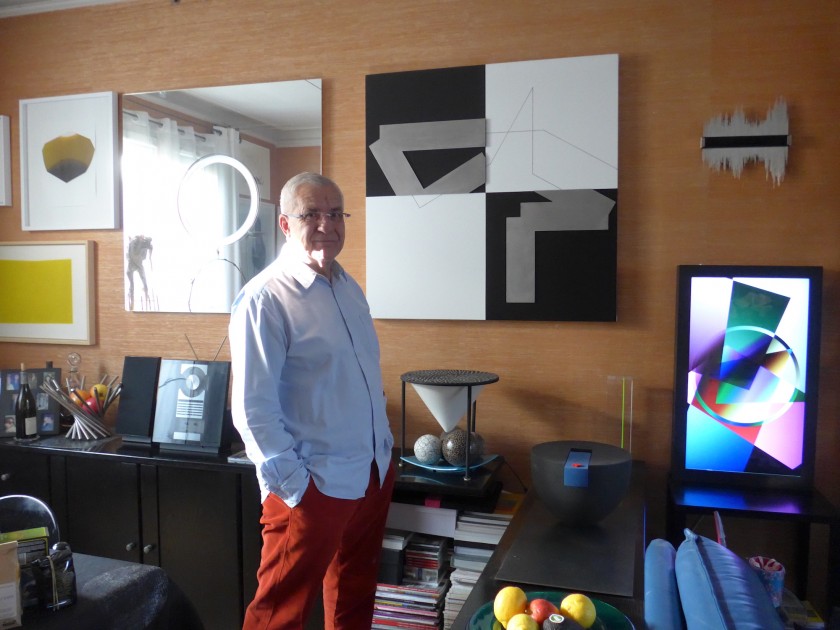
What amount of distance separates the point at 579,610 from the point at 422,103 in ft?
6.44

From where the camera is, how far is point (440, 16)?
104 inches

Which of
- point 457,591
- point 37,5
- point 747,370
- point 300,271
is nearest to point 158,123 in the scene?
point 37,5

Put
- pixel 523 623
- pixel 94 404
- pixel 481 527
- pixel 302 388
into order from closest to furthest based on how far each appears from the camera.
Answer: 1. pixel 523 623
2. pixel 302 388
3. pixel 481 527
4. pixel 94 404

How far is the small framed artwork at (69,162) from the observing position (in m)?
3.08

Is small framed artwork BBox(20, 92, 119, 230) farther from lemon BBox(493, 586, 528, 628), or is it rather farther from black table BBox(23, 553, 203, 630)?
lemon BBox(493, 586, 528, 628)

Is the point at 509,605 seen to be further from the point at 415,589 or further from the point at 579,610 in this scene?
the point at 415,589

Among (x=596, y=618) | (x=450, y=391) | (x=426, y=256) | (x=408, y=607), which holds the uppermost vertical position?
(x=426, y=256)

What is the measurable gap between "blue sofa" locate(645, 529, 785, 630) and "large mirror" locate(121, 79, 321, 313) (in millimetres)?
2004

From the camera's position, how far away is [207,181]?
293cm

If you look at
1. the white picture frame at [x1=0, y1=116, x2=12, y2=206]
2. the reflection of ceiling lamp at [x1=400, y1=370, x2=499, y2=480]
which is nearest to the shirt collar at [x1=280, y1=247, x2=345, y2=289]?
the reflection of ceiling lamp at [x1=400, y1=370, x2=499, y2=480]

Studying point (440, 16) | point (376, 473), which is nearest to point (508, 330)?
point (376, 473)

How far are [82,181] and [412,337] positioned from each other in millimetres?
1685

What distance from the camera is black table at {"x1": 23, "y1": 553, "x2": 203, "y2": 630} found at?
4.86 feet

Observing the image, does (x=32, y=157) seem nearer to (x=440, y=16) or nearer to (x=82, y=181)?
(x=82, y=181)
